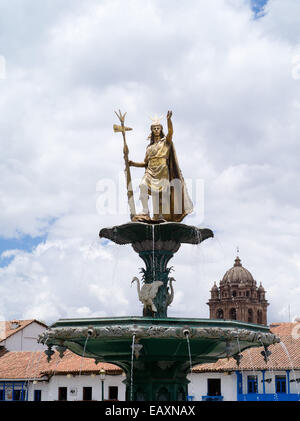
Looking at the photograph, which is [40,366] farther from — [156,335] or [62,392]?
[156,335]

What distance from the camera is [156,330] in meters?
10.3

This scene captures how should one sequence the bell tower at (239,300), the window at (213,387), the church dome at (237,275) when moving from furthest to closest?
the church dome at (237,275), the bell tower at (239,300), the window at (213,387)

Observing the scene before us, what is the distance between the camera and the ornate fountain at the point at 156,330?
34.1 feet

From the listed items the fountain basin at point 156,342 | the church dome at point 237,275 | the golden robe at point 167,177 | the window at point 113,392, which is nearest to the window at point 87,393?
the window at point 113,392

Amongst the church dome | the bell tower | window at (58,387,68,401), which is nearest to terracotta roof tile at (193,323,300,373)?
window at (58,387,68,401)

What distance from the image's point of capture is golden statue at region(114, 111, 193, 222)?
13078mm

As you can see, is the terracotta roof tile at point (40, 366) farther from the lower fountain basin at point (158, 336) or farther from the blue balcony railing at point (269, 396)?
the lower fountain basin at point (158, 336)

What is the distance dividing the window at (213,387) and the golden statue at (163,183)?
88.5 ft

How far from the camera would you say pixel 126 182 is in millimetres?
13961

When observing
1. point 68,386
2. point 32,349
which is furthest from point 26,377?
point 32,349

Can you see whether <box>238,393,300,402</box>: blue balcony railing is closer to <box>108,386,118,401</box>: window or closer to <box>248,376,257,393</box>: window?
<box>248,376,257,393</box>: window

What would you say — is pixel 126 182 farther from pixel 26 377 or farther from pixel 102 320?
pixel 26 377
